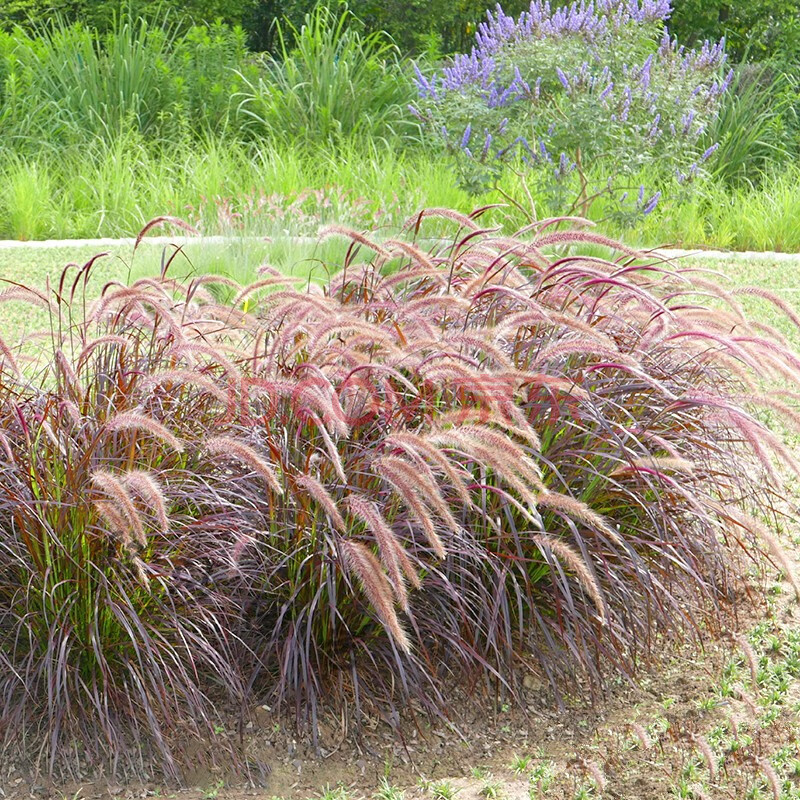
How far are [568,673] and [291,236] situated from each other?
16.1 feet

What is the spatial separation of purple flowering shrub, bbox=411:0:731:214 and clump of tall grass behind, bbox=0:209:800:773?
4.32 metres

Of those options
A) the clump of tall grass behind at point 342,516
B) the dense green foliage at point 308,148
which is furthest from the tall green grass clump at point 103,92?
the clump of tall grass behind at point 342,516

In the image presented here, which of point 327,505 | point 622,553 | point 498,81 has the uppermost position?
point 498,81

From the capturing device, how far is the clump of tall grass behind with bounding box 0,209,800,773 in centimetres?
256

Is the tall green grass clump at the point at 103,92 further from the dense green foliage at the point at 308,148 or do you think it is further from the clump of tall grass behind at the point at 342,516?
the clump of tall grass behind at the point at 342,516

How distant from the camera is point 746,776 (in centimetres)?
272

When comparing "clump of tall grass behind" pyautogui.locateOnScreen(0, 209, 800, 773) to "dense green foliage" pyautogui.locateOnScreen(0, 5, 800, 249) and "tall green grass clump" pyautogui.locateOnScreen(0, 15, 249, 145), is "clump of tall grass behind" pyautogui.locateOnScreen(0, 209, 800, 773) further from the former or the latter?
"tall green grass clump" pyautogui.locateOnScreen(0, 15, 249, 145)

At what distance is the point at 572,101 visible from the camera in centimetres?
745

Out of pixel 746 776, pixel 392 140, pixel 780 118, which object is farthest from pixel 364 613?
pixel 780 118

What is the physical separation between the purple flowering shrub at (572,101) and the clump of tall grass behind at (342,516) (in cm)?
432

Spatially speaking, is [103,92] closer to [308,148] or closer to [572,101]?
[308,148]

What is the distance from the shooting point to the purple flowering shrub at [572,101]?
732 centimetres

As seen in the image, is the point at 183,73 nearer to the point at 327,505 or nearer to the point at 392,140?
the point at 392,140

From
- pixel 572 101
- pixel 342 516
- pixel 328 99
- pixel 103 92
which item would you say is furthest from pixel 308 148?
pixel 342 516
